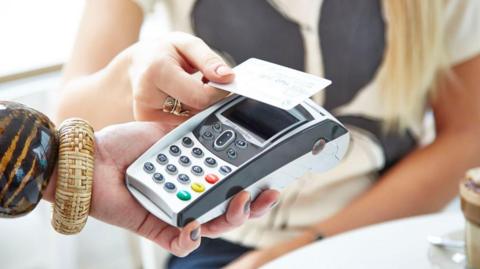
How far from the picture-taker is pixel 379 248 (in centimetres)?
51

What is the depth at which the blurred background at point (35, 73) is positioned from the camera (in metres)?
0.89

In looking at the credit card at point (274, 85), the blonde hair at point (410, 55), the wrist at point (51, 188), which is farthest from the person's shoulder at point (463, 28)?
the wrist at point (51, 188)

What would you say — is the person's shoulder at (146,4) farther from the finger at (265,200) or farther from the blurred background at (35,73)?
the finger at (265,200)

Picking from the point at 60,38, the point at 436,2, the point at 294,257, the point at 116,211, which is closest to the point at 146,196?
the point at 116,211

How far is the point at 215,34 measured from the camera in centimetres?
66

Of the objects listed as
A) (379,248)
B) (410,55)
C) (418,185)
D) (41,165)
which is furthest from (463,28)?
(41,165)

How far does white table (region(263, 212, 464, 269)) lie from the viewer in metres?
0.50

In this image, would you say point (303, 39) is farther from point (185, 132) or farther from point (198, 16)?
point (185, 132)

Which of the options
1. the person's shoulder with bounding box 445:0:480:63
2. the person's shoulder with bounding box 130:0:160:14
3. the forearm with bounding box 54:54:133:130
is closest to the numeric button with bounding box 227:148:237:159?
the forearm with bounding box 54:54:133:130

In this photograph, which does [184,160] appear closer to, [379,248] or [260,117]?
[260,117]

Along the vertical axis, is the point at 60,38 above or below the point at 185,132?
below

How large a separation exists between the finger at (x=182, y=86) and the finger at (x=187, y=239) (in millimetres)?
89

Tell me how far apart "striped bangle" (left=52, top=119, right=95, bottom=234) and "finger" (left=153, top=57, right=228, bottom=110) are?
68 millimetres

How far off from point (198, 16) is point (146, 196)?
1.08ft
